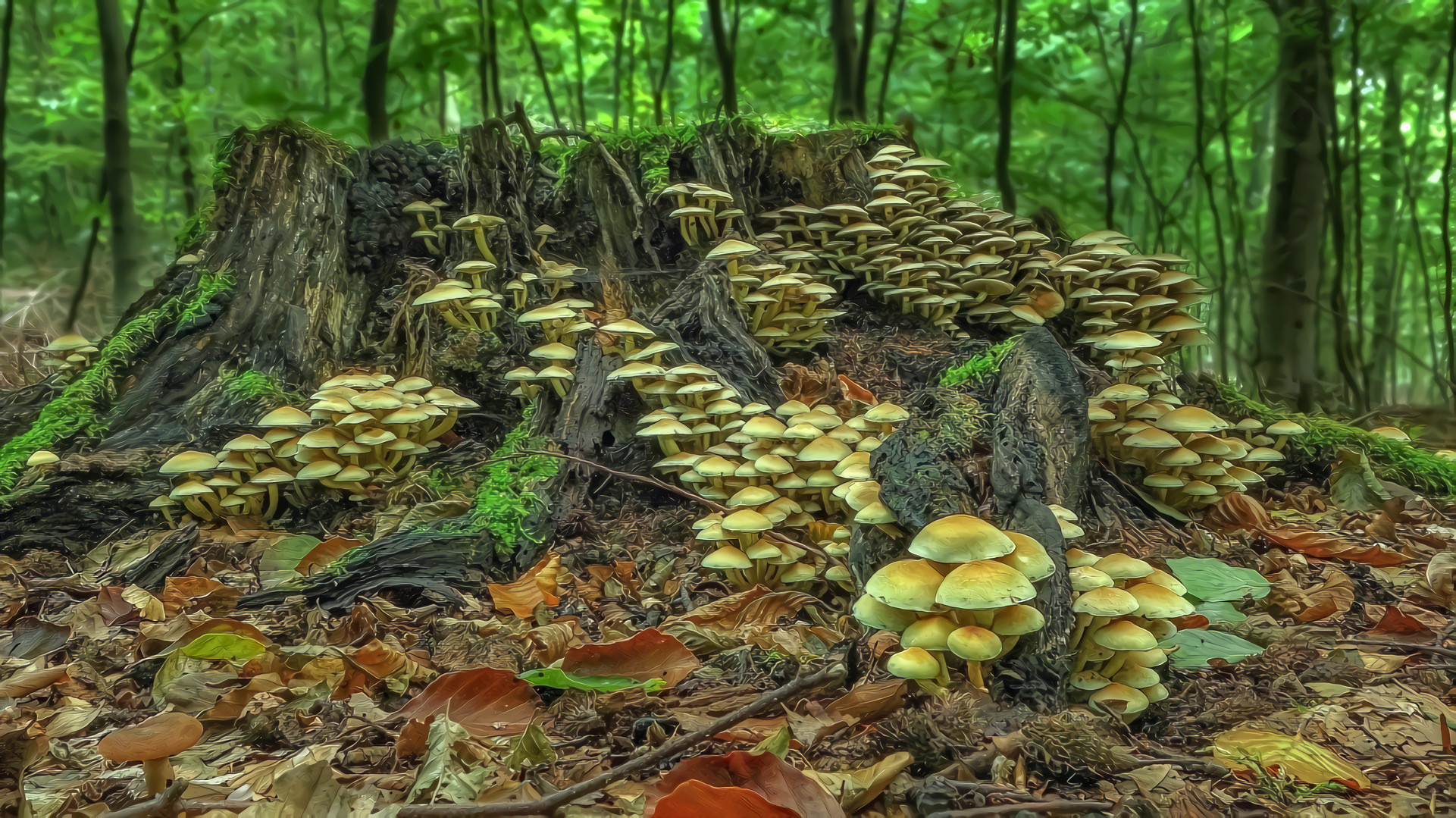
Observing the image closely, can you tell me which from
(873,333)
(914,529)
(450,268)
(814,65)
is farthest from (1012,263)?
(814,65)

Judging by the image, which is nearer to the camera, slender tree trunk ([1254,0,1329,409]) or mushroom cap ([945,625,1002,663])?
mushroom cap ([945,625,1002,663])

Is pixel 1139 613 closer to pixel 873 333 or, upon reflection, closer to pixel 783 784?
pixel 783 784

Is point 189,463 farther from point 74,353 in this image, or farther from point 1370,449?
point 1370,449

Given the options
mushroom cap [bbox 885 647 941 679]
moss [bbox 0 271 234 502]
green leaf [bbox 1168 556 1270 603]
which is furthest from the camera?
moss [bbox 0 271 234 502]

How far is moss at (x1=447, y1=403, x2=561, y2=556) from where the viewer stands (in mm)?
4016

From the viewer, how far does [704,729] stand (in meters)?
2.00

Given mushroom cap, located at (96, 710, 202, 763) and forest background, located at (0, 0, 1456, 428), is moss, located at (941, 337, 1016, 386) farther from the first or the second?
mushroom cap, located at (96, 710, 202, 763)

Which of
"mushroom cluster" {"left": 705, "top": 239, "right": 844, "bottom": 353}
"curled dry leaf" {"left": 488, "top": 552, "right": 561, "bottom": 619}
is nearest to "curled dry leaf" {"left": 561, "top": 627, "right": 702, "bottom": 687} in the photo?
"curled dry leaf" {"left": 488, "top": 552, "right": 561, "bottom": 619}

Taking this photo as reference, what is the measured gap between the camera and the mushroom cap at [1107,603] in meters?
2.30

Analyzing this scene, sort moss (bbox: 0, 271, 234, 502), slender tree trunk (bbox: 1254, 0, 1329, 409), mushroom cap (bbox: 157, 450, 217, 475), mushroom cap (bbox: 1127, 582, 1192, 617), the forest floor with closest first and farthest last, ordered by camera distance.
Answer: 1. the forest floor
2. mushroom cap (bbox: 1127, 582, 1192, 617)
3. mushroom cap (bbox: 157, 450, 217, 475)
4. moss (bbox: 0, 271, 234, 502)
5. slender tree trunk (bbox: 1254, 0, 1329, 409)

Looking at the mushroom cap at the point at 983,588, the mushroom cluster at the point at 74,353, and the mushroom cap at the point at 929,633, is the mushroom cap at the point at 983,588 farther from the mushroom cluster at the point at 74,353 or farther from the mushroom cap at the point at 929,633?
the mushroom cluster at the point at 74,353

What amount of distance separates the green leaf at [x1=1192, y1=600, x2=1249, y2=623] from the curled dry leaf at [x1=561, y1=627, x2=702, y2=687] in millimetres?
2401

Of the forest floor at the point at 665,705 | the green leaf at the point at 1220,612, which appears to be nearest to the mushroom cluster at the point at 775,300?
the forest floor at the point at 665,705

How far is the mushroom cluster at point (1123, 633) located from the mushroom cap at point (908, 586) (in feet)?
1.76
